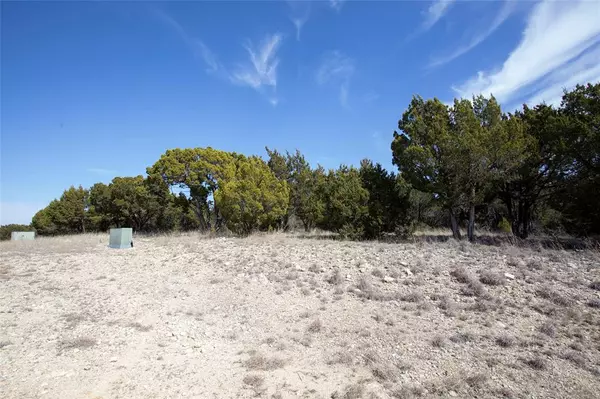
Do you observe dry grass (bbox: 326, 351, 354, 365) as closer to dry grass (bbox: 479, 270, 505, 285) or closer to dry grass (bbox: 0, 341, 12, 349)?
dry grass (bbox: 479, 270, 505, 285)

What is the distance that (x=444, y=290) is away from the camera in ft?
25.0

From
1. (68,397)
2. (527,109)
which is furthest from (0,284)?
(527,109)

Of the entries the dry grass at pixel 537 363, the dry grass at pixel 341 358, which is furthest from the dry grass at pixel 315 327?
the dry grass at pixel 537 363

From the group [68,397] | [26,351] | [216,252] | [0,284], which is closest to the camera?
[68,397]

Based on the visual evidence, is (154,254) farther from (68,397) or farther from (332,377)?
(332,377)

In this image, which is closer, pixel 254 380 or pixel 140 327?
pixel 254 380

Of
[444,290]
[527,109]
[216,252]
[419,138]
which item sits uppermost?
[527,109]

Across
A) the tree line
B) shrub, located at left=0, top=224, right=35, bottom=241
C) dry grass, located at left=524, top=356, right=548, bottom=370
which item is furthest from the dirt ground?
shrub, located at left=0, top=224, right=35, bottom=241

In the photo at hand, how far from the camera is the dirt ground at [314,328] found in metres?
4.47

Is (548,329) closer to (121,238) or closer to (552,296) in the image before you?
(552,296)

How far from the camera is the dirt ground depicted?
14.7 ft

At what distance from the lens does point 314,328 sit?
246 inches

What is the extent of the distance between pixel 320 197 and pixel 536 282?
12505 millimetres

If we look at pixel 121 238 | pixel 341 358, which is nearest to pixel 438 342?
pixel 341 358
